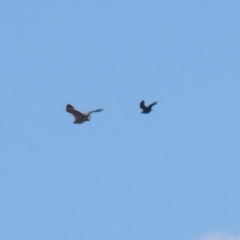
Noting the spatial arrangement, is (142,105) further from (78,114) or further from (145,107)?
(78,114)

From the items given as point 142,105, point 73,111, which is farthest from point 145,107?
point 73,111

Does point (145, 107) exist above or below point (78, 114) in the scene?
above

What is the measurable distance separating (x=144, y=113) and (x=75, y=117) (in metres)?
4.06

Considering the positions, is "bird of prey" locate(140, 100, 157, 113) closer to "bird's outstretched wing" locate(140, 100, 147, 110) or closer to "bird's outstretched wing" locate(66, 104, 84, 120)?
"bird's outstretched wing" locate(140, 100, 147, 110)

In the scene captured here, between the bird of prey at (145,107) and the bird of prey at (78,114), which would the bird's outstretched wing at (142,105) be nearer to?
the bird of prey at (145,107)

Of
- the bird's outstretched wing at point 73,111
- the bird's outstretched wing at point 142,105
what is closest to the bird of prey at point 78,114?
the bird's outstretched wing at point 73,111

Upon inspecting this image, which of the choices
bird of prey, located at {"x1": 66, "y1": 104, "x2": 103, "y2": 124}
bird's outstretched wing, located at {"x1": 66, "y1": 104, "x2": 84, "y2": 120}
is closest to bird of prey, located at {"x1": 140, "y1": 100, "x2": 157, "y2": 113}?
bird of prey, located at {"x1": 66, "y1": 104, "x2": 103, "y2": 124}

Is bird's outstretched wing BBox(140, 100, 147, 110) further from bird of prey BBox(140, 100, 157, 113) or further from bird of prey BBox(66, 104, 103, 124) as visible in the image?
bird of prey BBox(66, 104, 103, 124)

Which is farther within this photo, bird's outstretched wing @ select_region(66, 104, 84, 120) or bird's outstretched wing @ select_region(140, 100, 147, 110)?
bird's outstretched wing @ select_region(140, 100, 147, 110)

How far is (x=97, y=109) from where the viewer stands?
8338 cm

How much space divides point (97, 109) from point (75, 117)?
4.67 ft

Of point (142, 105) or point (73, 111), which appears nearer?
point (73, 111)

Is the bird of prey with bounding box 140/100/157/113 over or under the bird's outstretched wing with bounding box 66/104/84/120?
over

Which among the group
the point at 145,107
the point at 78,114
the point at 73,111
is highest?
the point at 145,107
